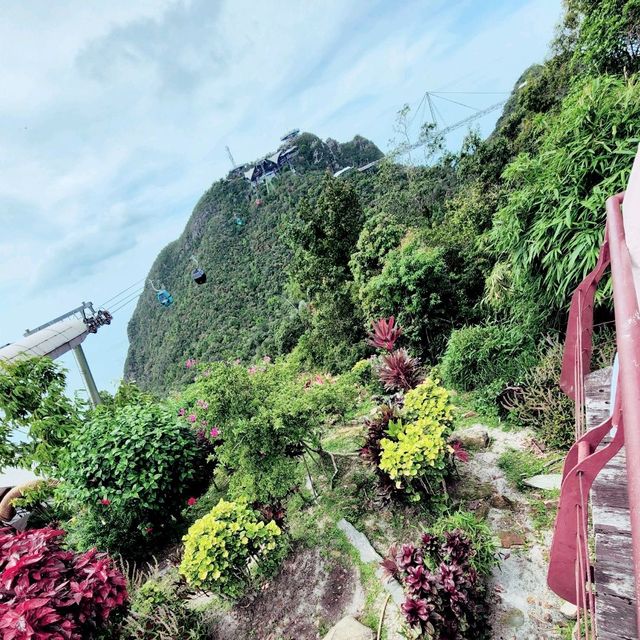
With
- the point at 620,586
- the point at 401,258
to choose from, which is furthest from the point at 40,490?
the point at 401,258

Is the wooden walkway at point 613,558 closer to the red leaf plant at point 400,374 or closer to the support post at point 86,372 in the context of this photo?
the red leaf plant at point 400,374

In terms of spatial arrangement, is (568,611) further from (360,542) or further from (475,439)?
(475,439)

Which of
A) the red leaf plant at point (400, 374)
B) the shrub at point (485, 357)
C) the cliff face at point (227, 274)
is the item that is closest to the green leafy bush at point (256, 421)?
the red leaf plant at point (400, 374)

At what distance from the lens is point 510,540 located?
266 centimetres

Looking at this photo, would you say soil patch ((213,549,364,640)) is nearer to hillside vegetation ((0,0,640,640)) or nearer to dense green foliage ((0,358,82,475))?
hillside vegetation ((0,0,640,640))

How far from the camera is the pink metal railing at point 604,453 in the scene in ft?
1.45

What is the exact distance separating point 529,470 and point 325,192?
8.44 m

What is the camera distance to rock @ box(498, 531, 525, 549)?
2.63m

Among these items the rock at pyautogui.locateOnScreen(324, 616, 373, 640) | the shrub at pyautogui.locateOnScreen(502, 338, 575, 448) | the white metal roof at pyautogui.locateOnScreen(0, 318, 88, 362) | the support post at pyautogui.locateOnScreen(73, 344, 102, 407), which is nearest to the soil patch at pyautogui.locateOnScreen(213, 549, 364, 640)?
the rock at pyautogui.locateOnScreen(324, 616, 373, 640)

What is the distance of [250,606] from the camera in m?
2.93

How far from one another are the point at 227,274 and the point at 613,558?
120ft

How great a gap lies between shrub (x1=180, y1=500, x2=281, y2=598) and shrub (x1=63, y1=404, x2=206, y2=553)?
122 cm

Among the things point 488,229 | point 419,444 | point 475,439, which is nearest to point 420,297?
point 488,229

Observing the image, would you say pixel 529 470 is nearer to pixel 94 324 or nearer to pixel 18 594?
pixel 18 594
